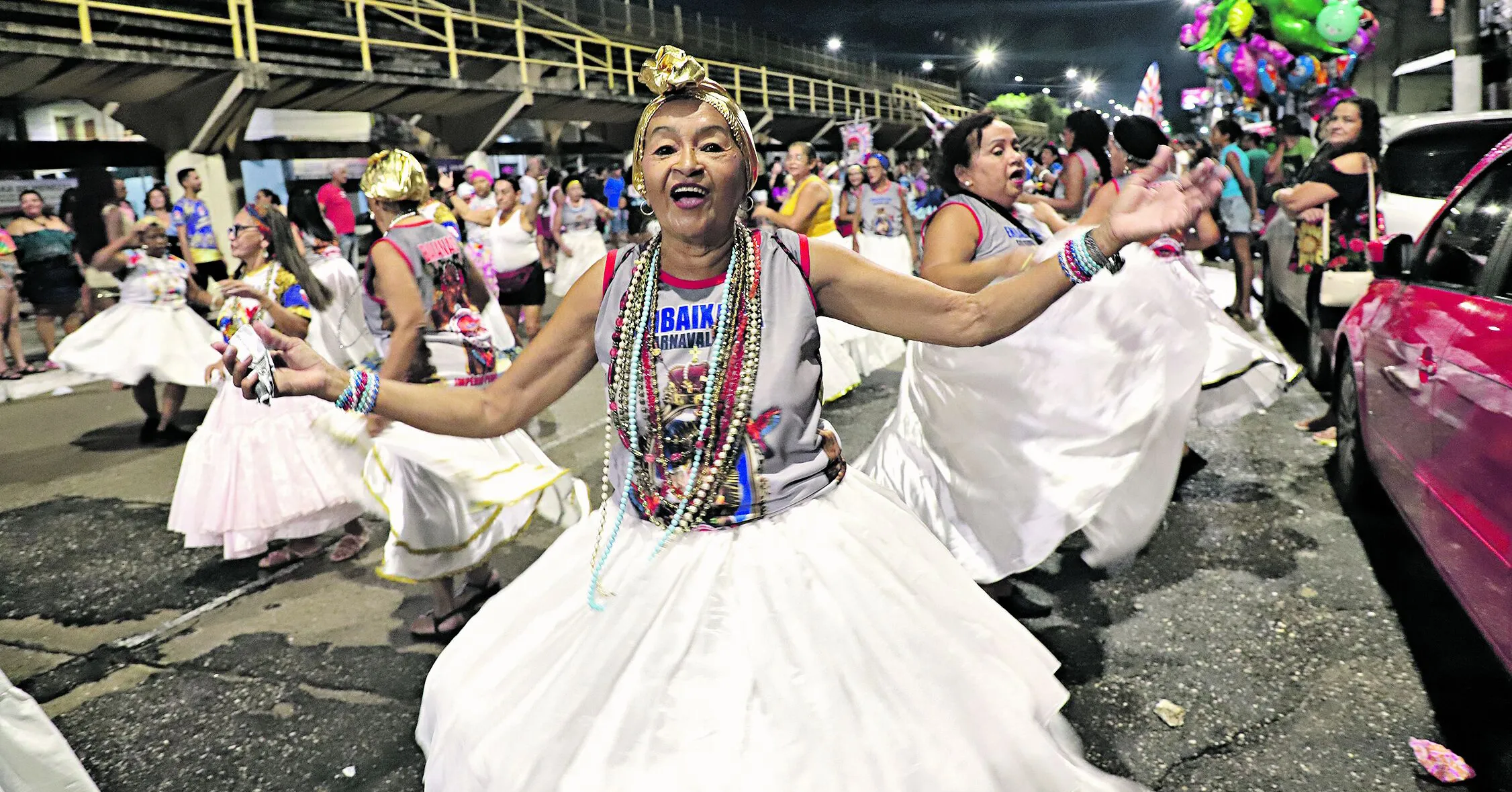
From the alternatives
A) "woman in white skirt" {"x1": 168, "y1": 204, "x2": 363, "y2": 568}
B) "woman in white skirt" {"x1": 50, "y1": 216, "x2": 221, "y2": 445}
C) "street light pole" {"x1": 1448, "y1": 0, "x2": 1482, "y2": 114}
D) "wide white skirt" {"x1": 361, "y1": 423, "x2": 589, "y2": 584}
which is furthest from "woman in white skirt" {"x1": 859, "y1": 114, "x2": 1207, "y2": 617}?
"street light pole" {"x1": 1448, "y1": 0, "x2": 1482, "y2": 114}

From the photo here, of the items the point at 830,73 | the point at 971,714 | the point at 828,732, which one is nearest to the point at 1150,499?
the point at 971,714

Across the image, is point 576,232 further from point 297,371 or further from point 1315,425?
point 297,371

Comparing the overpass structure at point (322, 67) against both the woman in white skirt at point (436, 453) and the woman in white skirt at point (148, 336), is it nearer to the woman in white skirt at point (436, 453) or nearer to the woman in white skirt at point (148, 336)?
the woman in white skirt at point (148, 336)

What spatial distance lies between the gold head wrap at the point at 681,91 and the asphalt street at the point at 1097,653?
218cm

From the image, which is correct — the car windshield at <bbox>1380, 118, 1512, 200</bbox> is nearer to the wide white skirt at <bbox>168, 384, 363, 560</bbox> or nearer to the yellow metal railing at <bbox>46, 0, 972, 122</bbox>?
the yellow metal railing at <bbox>46, 0, 972, 122</bbox>

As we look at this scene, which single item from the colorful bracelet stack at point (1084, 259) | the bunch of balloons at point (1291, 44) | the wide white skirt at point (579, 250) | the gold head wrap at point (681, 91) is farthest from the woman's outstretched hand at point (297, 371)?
the bunch of balloons at point (1291, 44)

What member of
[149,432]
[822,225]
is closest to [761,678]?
[822,225]

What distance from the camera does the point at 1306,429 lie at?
7.30 meters

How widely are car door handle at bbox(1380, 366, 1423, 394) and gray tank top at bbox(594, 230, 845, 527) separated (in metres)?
2.61

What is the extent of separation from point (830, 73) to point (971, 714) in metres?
58.7

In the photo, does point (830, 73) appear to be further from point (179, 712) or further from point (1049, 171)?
point (179, 712)

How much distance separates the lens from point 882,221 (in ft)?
37.7

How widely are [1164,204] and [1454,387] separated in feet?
5.97

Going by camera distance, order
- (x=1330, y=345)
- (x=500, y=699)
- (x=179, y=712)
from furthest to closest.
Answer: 1. (x=1330, y=345)
2. (x=179, y=712)
3. (x=500, y=699)
